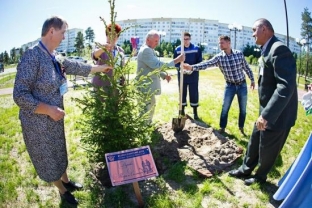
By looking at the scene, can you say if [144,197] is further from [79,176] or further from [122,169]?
[79,176]

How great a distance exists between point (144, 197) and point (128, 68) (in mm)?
1709

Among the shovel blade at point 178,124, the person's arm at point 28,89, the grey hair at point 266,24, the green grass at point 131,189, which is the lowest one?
the green grass at point 131,189

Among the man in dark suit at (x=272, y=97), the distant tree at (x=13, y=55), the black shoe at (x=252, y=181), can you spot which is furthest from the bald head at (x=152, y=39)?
the distant tree at (x=13, y=55)

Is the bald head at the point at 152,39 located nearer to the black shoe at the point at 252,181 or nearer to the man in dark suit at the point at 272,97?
the man in dark suit at the point at 272,97

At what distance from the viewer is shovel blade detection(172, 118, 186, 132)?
16.7 feet

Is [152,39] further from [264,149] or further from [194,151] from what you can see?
[264,149]

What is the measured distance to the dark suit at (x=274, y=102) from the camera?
2.86 meters

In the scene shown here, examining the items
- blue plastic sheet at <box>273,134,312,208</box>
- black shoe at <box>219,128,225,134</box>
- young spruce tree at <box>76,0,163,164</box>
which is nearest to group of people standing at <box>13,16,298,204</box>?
young spruce tree at <box>76,0,163,164</box>

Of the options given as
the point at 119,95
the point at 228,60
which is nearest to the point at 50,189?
the point at 119,95

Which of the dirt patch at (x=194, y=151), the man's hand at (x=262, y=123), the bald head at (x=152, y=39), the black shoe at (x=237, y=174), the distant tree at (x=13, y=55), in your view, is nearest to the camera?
the man's hand at (x=262, y=123)

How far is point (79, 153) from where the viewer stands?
4.55 meters

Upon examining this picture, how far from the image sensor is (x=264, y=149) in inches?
129

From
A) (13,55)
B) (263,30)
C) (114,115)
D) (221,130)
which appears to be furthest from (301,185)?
(13,55)

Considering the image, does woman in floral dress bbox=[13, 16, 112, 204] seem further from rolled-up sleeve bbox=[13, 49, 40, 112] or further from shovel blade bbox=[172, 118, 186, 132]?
shovel blade bbox=[172, 118, 186, 132]
